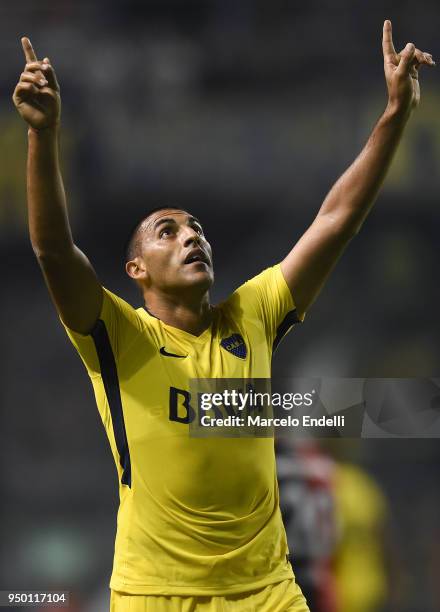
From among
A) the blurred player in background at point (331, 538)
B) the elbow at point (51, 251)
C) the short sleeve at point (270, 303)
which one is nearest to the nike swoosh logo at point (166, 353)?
the short sleeve at point (270, 303)

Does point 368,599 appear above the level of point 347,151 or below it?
below

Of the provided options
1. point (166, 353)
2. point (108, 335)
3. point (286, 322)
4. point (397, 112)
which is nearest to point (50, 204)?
point (108, 335)

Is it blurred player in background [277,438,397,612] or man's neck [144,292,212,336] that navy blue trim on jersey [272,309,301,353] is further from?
blurred player in background [277,438,397,612]

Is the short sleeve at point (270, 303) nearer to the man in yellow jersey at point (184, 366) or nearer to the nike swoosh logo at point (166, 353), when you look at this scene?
the man in yellow jersey at point (184, 366)

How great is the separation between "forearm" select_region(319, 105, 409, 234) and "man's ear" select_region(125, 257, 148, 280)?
→ 0.55 meters

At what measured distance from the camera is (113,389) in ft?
7.06

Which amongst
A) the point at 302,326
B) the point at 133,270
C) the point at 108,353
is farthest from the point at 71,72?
the point at 108,353

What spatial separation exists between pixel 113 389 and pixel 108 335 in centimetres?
14

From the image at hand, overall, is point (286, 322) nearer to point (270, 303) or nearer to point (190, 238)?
point (270, 303)

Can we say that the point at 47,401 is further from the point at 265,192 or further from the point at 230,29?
the point at 230,29

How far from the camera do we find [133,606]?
2.02m

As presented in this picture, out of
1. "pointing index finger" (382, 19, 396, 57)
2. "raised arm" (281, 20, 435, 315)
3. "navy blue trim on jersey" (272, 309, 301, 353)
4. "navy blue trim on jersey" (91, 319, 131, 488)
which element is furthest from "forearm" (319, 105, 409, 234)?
"navy blue trim on jersey" (91, 319, 131, 488)

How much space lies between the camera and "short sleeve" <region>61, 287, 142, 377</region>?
6.95ft

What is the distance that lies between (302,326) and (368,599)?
151 cm
